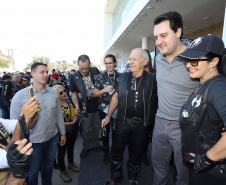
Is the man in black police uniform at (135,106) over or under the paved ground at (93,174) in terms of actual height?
over

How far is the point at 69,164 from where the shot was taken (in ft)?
10.1

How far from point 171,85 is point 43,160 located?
81.2 inches

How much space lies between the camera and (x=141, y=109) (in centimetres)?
220

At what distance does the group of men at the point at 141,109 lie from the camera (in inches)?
68.0

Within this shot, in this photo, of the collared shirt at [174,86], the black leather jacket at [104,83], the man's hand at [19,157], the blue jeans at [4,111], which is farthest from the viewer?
the blue jeans at [4,111]

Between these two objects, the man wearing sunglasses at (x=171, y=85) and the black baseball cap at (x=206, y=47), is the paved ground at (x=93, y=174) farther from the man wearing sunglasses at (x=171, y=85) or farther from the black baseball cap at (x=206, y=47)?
the black baseball cap at (x=206, y=47)

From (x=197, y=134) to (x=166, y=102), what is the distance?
597 millimetres

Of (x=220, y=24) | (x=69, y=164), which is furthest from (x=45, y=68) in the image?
(x=220, y=24)

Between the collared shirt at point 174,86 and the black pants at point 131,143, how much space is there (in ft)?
1.73

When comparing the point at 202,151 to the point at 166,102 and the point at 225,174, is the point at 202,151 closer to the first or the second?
the point at 225,174

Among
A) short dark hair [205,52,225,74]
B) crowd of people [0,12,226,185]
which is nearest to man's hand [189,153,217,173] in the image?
crowd of people [0,12,226,185]

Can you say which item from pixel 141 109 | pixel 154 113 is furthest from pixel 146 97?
pixel 154 113

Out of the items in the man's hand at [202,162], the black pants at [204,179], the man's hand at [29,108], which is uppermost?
the man's hand at [29,108]

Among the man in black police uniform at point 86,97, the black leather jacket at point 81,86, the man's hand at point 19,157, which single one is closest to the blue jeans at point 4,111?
the man in black police uniform at point 86,97
